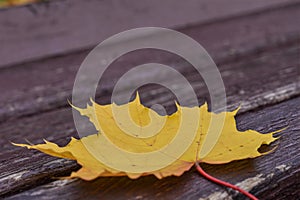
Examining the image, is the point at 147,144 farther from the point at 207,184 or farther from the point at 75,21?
the point at 75,21

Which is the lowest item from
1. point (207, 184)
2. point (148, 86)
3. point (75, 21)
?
point (207, 184)

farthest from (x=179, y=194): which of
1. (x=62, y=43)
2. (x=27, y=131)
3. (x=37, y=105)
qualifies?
(x=62, y=43)

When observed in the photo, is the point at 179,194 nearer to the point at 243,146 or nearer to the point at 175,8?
the point at 243,146

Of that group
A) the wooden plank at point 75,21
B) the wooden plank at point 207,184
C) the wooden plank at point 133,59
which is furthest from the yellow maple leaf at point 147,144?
the wooden plank at point 75,21

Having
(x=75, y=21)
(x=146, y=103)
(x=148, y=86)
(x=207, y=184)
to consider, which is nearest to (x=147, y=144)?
(x=207, y=184)

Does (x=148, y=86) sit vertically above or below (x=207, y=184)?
above

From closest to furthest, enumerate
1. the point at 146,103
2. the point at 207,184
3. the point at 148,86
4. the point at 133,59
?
the point at 207,184, the point at 146,103, the point at 148,86, the point at 133,59

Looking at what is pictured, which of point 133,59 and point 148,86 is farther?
point 133,59

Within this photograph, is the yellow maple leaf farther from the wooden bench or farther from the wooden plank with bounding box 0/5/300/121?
the wooden plank with bounding box 0/5/300/121
